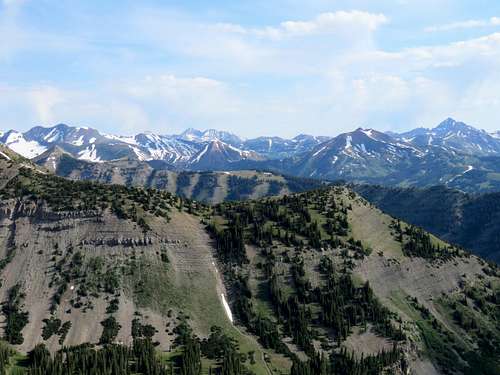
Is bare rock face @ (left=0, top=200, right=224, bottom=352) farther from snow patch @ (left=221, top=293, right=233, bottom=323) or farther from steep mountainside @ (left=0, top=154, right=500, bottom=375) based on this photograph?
snow patch @ (left=221, top=293, right=233, bottom=323)

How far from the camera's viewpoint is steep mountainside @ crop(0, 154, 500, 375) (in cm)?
15088

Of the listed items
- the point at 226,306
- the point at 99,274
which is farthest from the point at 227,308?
the point at 99,274

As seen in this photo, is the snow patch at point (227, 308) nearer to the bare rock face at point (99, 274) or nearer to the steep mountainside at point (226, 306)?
the steep mountainside at point (226, 306)

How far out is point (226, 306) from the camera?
17475cm

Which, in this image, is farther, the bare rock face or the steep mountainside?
the bare rock face

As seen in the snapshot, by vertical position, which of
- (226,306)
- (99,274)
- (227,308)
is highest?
(99,274)

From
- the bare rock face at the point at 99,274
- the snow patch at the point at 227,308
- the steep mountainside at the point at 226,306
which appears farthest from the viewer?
the snow patch at the point at 227,308

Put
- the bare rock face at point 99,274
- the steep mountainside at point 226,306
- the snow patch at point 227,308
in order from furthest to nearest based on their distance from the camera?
1. the snow patch at point 227,308
2. the bare rock face at point 99,274
3. the steep mountainside at point 226,306

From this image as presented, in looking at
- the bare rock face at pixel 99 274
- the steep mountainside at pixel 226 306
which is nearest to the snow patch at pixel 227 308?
the steep mountainside at pixel 226 306

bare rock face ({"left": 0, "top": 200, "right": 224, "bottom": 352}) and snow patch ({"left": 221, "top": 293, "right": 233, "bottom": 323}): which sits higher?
bare rock face ({"left": 0, "top": 200, "right": 224, "bottom": 352})

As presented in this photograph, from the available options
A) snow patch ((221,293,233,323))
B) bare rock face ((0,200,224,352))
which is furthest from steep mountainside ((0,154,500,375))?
snow patch ((221,293,233,323))

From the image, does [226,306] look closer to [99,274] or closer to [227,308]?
[227,308]

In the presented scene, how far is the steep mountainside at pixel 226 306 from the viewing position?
15088 cm

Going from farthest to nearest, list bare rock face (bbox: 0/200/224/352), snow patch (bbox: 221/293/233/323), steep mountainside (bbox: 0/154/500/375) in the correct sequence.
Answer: snow patch (bbox: 221/293/233/323) < bare rock face (bbox: 0/200/224/352) < steep mountainside (bbox: 0/154/500/375)
